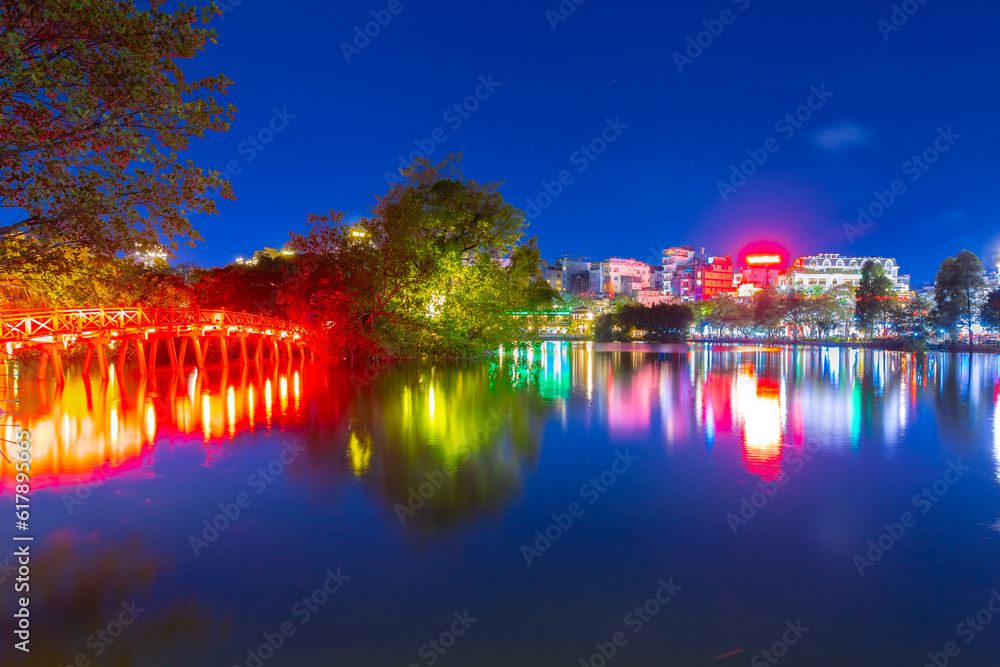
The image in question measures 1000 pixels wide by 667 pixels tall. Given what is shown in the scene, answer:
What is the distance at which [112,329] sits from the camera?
20.7 m

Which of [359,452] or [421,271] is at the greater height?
[421,271]

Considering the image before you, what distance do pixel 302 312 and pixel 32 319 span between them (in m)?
16.8

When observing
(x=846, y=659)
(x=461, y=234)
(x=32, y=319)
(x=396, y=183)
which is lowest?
(x=846, y=659)

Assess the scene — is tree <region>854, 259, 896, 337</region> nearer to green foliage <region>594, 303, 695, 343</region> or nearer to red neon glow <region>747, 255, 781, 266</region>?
green foliage <region>594, 303, 695, 343</region>

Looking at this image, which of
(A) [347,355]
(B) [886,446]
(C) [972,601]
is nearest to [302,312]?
(A) [347,355]

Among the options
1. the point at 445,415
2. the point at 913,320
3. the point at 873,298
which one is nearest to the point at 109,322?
the point at 445,415

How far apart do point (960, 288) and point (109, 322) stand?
250 ft

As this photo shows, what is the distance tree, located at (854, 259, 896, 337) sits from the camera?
3132 inches

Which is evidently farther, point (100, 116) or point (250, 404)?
point (250, 404)

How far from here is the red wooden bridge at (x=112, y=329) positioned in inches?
666

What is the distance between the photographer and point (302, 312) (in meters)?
33.7

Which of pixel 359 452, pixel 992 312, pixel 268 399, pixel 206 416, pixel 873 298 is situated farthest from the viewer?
pixel 873 298

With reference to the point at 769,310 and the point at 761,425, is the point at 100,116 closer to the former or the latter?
the point at 761,425

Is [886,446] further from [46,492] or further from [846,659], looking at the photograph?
[46,492]
